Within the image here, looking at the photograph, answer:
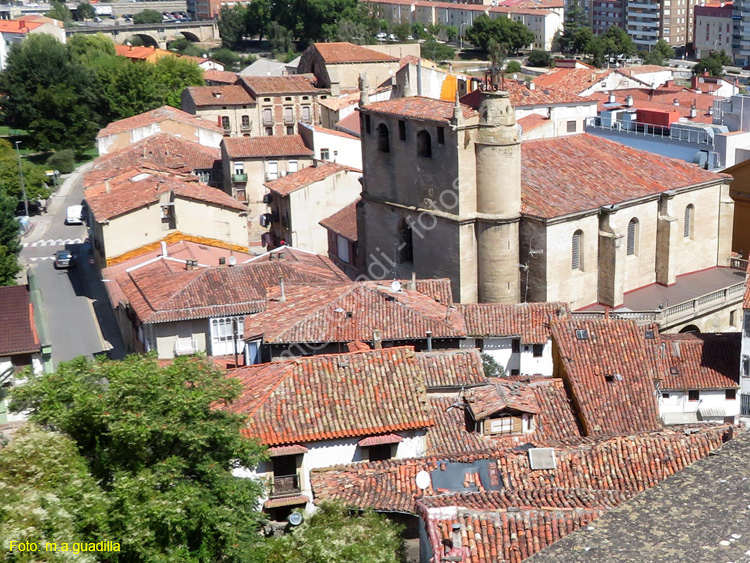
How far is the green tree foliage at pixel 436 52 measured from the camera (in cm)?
15662

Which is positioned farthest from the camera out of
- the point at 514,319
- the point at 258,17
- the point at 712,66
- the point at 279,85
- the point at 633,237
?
the point at 258,17

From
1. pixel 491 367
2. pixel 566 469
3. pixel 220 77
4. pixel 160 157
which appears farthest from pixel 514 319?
pixel 220 77

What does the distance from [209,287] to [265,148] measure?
30390 mm

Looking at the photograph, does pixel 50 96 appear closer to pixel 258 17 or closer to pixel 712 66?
pixel 258 17

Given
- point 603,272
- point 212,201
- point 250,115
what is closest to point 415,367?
point 603,272

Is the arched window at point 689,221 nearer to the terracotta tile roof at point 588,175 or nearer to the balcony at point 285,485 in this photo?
the terracotta tile roof at point 588,175

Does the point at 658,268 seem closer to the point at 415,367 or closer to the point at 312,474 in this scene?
the point at 415,367

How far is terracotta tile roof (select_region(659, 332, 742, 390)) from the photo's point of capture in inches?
1415

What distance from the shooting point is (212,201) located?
184 ft

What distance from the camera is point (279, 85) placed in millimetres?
94750

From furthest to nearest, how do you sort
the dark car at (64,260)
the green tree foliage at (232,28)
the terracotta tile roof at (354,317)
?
the green tree foliage at (232,28) → the dark car at (64,260) → the terracotta tile roof at (354,317)

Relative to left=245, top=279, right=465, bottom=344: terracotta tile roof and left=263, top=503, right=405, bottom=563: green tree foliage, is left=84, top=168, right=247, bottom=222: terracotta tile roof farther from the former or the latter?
left=263, top=503, right=405, bottom=563: green tree foliage

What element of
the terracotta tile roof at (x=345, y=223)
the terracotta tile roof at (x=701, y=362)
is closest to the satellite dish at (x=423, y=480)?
the terracotta tile roof at (x=701, y=362)

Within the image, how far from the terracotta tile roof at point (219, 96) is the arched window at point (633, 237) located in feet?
172
